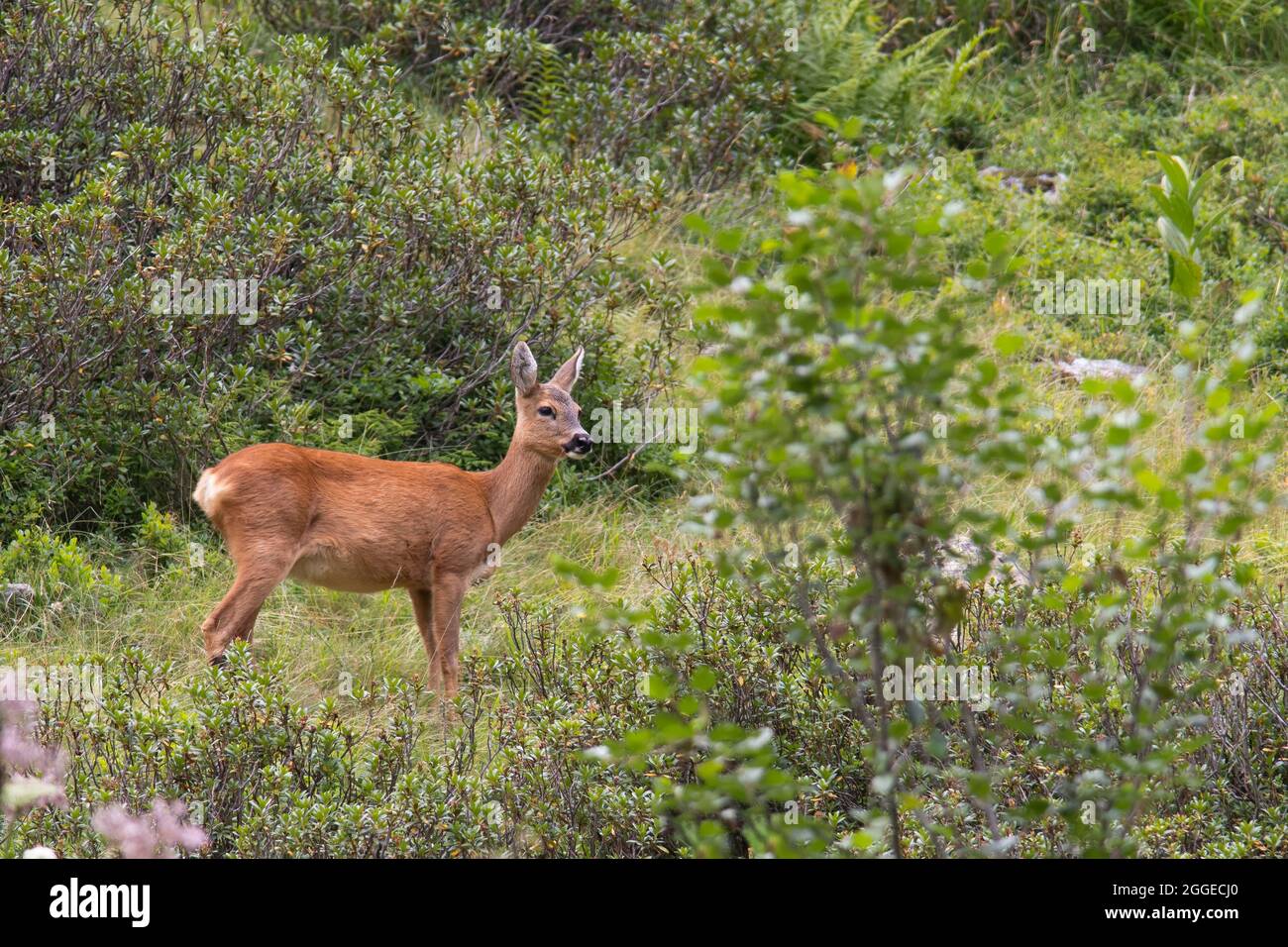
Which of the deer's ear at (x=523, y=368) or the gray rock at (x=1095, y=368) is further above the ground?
the deer's ear at (x=523, y=368)

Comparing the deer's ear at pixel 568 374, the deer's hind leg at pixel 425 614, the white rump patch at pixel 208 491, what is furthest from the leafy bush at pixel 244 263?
the deer's hind leg at pixel 425 614

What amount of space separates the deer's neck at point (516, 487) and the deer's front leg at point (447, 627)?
0.41 metres

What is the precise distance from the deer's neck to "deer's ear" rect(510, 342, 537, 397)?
0.29 meters

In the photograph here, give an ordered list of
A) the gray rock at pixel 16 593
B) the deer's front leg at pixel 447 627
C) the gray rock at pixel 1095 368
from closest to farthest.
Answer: the gray rock at pixel 16 593
the deer's front leg at pixel 447 627
the gray rock at pixel 1095 368

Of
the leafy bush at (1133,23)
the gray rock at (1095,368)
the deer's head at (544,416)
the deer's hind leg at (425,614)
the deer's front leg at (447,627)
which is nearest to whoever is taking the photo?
the deer's front leg at (447,627)

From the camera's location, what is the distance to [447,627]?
6.69 meters

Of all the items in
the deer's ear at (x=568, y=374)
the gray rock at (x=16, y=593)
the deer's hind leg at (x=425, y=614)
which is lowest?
the deer's hind leg at (x=425, y=614)

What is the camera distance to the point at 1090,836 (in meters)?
3.10

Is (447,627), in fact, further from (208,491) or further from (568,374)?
(568,374)

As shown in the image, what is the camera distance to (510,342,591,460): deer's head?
7.14m

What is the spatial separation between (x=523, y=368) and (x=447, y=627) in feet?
4.22

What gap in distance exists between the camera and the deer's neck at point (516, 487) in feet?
23.5

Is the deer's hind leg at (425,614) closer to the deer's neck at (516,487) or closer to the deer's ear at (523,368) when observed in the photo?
the deer's neck at (516,487)
